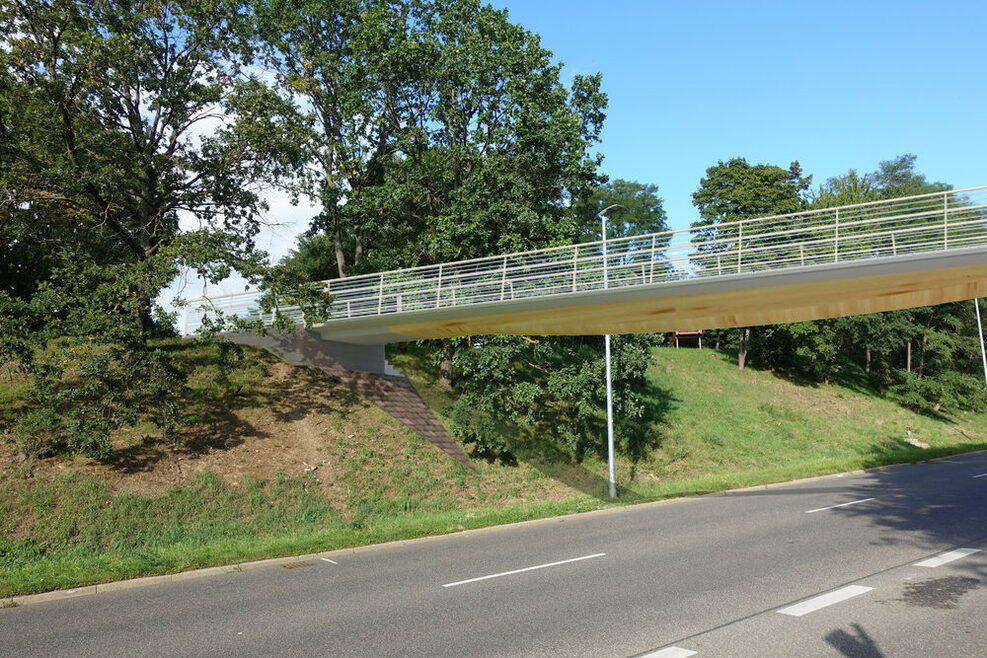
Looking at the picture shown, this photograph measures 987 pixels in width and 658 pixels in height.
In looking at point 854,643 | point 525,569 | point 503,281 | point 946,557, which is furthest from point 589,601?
point 503,281

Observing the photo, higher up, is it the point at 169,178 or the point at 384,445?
the point at 169,178

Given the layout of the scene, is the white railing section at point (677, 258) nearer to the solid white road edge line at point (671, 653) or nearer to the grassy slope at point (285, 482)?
the grassy slope at point (285, 482)

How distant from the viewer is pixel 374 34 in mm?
23500

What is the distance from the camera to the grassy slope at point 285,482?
39.7 feet

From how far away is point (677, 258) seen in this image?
1445cm

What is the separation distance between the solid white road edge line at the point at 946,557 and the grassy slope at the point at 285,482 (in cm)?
827

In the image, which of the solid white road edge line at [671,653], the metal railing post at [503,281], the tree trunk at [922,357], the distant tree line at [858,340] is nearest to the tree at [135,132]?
the metal railing post at [503,281]

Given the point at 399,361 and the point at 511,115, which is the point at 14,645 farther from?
the point at 511,115

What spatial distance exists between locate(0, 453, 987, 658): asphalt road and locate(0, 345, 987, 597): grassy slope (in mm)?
1846

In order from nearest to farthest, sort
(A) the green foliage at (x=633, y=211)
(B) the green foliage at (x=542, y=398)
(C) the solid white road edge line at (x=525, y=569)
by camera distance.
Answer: (C) the solid white road edge line at (x=525, y=569)
(B) the green foliage at (x=542, y=398)
(A) the green foliage at (x=633, y=211)

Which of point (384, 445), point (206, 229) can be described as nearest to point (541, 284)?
→ point (384, 445)

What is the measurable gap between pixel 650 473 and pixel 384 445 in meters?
10.3

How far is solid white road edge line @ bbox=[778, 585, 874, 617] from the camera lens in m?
6.84

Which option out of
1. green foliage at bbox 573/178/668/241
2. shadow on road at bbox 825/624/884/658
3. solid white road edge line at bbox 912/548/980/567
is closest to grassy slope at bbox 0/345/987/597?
solid white road edge line at bbox 912/548/980/567
